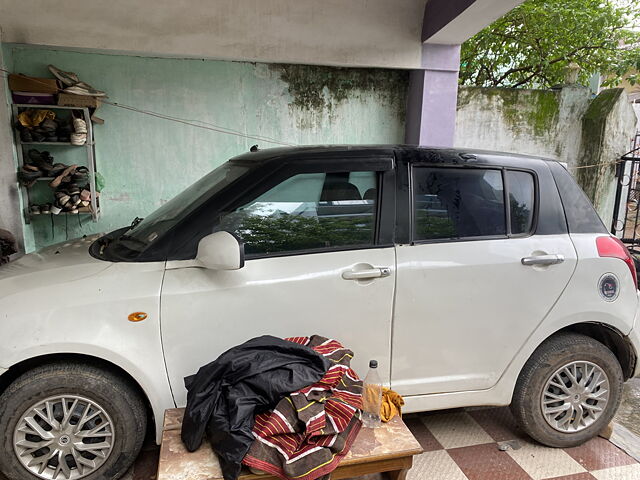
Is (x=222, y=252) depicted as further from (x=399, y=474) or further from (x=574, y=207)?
(x=574, y=207)

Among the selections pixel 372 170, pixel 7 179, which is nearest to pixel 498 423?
pixel 372 170

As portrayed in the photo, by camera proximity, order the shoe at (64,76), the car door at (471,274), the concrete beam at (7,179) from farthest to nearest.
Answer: the shoe at (64,76) → the concrete beam at (7,179) → the car door at (471,274)

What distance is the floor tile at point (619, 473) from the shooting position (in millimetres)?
2791

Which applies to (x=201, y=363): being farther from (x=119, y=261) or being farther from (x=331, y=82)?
(x=331, y=82)

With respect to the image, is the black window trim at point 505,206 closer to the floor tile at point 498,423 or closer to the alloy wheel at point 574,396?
the alloy wheel at point 574,396

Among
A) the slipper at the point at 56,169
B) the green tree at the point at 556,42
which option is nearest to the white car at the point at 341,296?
the slipper at the point at 56,169

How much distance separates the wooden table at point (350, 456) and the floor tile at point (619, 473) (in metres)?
1.38

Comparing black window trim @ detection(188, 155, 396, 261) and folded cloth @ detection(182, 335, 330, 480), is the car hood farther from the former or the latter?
black window trim @ detection(188, 155, 396, 261)

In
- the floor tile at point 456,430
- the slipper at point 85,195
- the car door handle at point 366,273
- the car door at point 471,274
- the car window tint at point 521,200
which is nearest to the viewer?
the car door handle at point 366,273

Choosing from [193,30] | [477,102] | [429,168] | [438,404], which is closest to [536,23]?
[477,102]

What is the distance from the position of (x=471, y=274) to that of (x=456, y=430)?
1194 mm

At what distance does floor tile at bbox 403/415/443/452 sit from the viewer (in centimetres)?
301

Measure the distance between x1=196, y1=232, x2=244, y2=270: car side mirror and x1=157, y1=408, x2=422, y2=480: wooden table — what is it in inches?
31.3

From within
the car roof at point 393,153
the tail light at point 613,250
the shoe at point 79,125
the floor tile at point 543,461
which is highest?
the shoe at point 79,125
